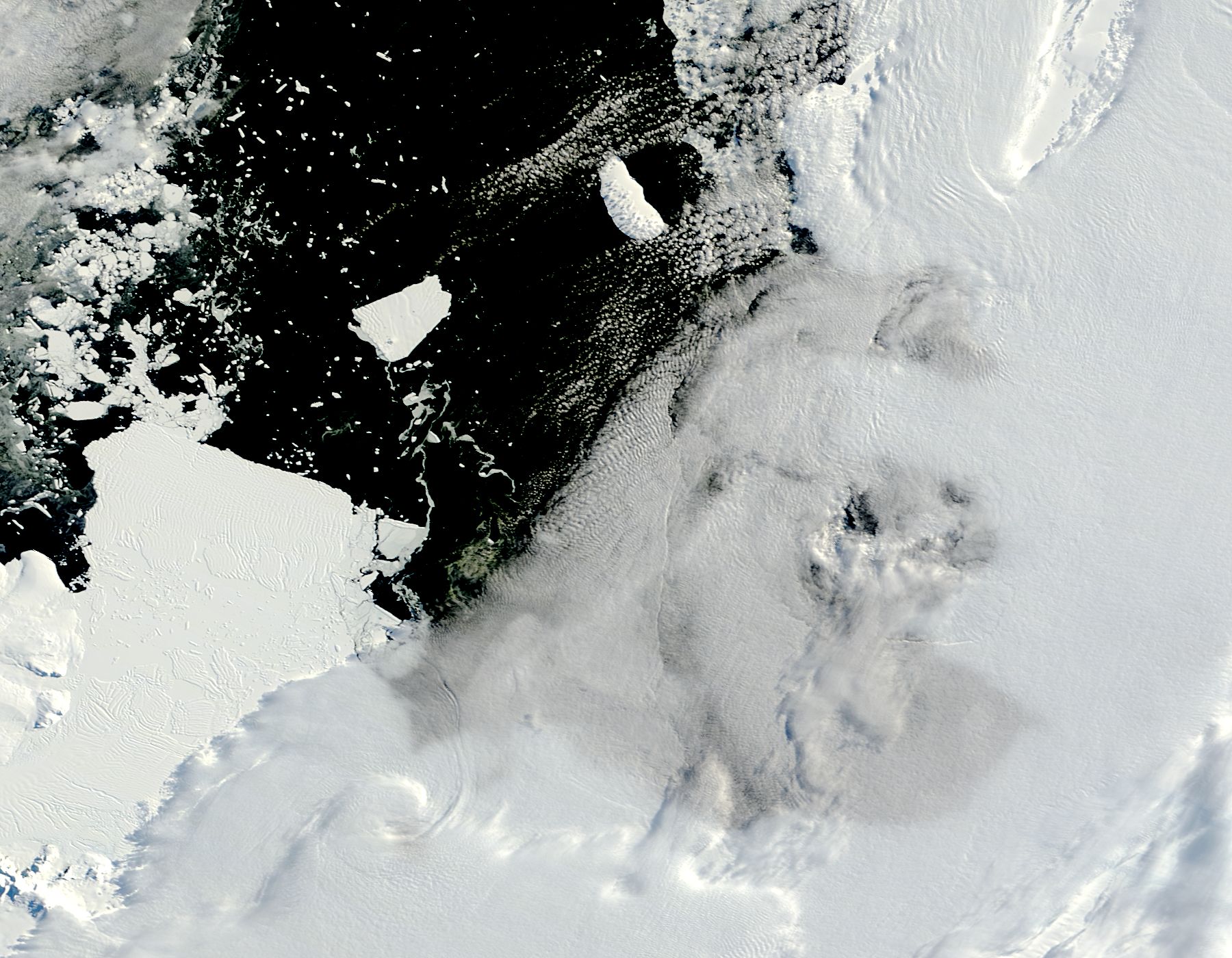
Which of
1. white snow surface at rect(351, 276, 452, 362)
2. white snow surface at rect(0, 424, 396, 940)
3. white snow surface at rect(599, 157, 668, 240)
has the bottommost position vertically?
white snow surface at rect(0, 424, 396, 940)

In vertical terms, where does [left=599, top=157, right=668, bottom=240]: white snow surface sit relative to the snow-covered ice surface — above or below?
above

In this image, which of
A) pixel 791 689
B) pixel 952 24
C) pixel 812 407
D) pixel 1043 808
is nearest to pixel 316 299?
pixel 812 407

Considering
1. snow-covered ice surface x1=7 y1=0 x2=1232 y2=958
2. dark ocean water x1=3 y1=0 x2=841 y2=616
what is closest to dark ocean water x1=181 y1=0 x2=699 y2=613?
dark ocean water x1=3 y1=0 x2=841 y2=616

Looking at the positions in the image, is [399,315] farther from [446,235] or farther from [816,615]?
[816,615]

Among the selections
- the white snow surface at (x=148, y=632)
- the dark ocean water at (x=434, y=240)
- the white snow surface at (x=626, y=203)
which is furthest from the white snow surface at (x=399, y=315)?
the white snow surface at (x=626, y=203)

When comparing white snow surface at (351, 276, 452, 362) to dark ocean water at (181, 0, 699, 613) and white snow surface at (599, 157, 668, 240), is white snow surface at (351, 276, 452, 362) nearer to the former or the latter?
dark ocean water at (181, 0, 699, 613)

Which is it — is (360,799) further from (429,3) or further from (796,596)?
(429,3)

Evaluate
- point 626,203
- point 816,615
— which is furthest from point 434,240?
point 816,615

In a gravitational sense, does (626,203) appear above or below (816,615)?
above
